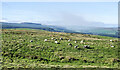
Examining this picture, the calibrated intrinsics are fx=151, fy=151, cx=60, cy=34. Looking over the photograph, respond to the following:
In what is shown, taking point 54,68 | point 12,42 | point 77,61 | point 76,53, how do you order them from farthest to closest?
point 12,42 < point 76,53 < point 77,61 < point 54,68

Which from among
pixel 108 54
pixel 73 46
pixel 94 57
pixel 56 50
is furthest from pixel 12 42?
pixel 108 54

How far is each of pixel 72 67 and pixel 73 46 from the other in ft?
28.1

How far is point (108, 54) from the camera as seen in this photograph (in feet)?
96.9

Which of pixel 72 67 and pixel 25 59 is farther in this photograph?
pixel 25 59

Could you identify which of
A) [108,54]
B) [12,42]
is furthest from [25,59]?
[108,54]

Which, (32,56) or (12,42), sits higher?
(12,42)

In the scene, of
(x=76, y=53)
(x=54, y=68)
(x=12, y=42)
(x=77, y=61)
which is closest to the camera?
(x=54, y=68)

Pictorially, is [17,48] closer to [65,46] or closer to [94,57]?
[65,46]

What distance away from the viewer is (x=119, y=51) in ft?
103

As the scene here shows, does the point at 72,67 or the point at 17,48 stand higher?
the point at 17,48

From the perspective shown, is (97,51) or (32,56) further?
(97,51)

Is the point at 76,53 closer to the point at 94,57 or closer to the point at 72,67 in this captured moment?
the point at 94,57

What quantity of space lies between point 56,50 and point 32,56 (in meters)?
5.11

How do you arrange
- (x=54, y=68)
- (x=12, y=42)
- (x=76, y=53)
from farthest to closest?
1. (x=12, y=42)
2. (x=76, y=53)
3. (x=54, y=68)
